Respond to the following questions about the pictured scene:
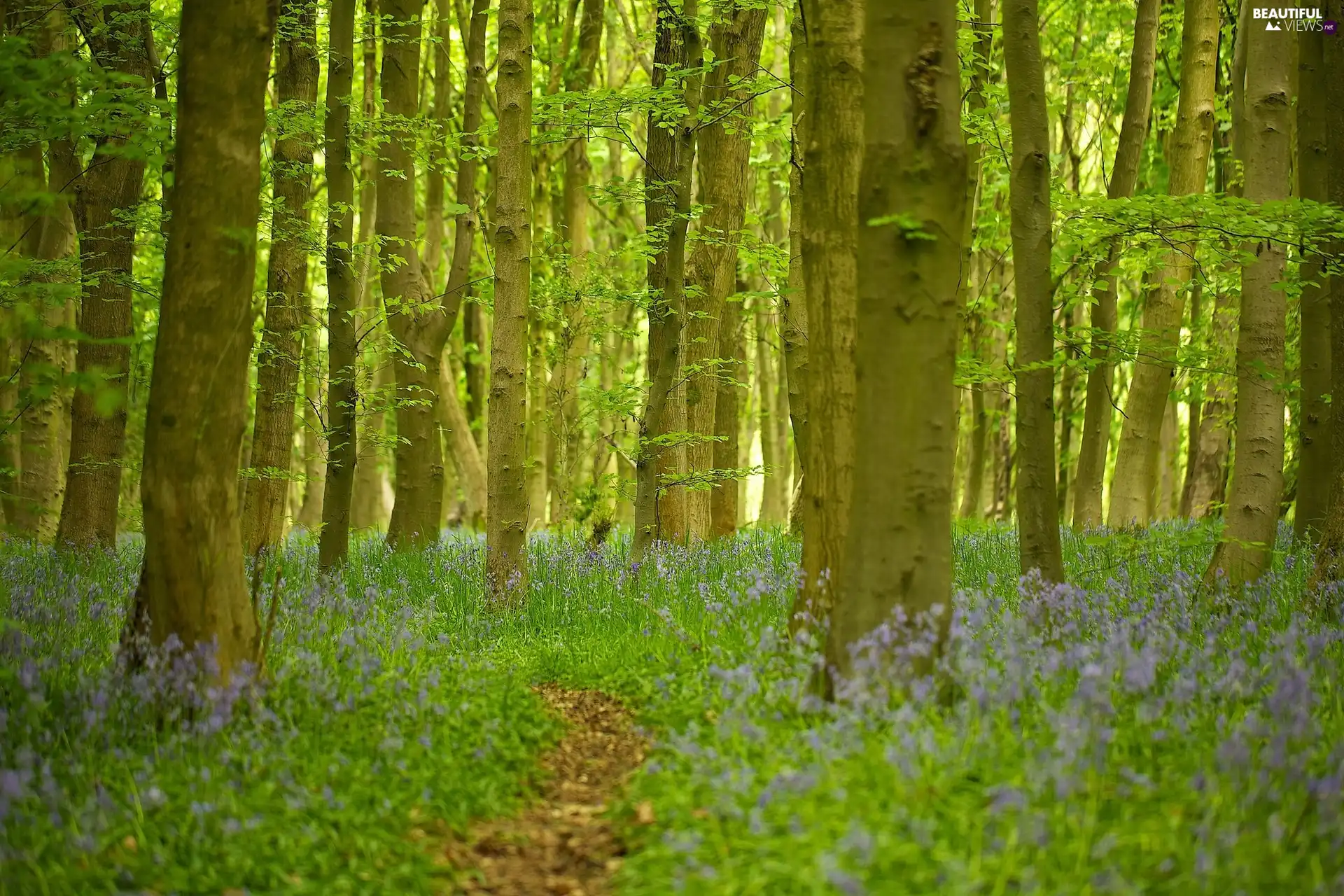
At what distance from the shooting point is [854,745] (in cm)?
366

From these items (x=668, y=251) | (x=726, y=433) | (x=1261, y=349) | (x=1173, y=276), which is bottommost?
(x=726, y=433)

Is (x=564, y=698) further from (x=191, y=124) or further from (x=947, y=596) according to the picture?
(x=191, y=124)

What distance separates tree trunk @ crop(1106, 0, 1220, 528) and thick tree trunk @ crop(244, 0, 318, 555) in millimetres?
8448

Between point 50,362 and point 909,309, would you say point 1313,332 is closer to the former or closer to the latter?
point 909,309

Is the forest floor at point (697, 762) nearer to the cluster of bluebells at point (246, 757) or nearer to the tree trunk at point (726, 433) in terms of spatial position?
the cluster of bluebells at point (246, 757)

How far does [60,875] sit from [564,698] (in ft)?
9.77

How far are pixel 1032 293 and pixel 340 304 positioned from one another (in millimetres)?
5818

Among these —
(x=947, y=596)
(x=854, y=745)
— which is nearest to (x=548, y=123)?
(x=947, y=596)

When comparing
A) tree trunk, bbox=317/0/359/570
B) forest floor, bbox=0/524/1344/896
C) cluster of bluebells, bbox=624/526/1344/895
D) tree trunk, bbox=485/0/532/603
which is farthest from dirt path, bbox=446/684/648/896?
tree trunk, bbox=317/0/359/570

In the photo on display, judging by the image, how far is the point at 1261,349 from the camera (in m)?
7.16

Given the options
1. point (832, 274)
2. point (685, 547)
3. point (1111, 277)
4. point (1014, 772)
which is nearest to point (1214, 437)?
point (1111, 277)

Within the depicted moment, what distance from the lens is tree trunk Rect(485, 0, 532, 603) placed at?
8055mm

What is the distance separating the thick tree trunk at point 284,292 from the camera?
936 centimetres

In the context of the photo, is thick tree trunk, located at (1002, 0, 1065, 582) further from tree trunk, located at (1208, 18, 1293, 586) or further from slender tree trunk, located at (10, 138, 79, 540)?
slender tree trunk, located at (10, 138, 79, 540)
